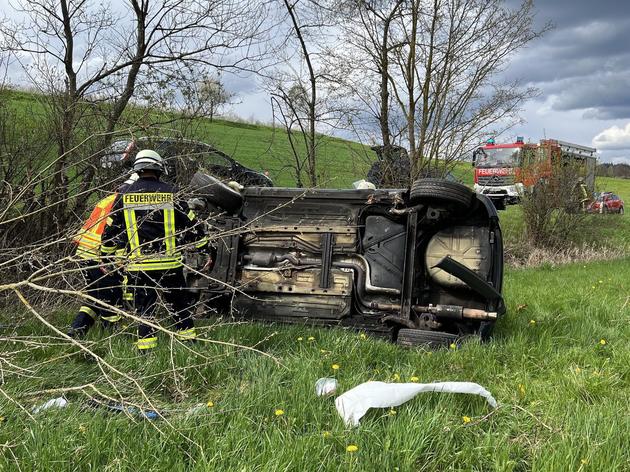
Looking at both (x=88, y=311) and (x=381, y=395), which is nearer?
(x=381, y=395)

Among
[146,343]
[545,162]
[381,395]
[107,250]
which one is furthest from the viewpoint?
[545,162]

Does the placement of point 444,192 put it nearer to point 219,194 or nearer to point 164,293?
point 219,194

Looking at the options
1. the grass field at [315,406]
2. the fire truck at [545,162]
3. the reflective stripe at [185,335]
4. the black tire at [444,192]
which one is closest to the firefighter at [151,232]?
the reflective stripe at [185,335]

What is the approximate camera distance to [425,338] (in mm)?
4180

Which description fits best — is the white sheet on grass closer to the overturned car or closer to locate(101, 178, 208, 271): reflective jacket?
the overturned car

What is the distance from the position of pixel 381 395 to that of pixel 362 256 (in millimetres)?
2225

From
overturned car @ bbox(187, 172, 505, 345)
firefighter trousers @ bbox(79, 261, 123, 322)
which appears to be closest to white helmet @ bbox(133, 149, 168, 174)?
overturned car @ bbox(187, 172, 505, 345)

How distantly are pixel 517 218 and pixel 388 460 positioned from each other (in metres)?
12.9

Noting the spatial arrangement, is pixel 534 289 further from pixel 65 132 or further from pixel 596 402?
pixel 65 132

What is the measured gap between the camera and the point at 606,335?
455cm

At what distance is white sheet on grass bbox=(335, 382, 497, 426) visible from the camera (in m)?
2.71

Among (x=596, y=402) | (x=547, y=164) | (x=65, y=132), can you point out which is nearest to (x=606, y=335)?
(x=596, y=402)

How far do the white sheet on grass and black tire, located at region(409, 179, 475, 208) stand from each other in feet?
6.19

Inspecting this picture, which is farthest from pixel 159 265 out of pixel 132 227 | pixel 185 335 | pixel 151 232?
pixel 185 335
